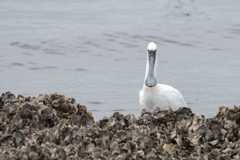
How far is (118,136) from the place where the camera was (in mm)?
4797

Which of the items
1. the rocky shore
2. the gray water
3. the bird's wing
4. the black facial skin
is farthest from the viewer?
the gray water

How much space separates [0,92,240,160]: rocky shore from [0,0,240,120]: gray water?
5467mm

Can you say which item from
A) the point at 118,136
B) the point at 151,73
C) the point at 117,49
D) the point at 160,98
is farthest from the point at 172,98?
the point at 117,49

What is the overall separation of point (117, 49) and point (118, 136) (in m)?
15.5

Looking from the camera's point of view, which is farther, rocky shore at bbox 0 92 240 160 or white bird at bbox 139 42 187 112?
white bird at bbox 139 42 187 112

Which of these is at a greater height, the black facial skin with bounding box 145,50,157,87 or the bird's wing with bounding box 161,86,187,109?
the black facial skin with bounding box 145,50,157,87

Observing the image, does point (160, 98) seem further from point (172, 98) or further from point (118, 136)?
point (118, 136)

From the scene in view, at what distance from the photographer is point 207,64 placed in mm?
16828

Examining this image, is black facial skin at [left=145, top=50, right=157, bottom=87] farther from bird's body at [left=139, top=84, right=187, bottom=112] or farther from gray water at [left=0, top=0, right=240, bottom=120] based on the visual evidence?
gray water at [left=0, top=0, right=240, bottom=120]

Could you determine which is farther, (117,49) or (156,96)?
(117,49)

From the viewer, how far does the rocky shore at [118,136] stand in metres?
4.32

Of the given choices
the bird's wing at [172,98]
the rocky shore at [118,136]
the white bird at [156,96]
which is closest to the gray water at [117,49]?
the white bird at [156,96]

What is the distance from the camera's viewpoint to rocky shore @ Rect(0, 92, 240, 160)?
4320 millimetres

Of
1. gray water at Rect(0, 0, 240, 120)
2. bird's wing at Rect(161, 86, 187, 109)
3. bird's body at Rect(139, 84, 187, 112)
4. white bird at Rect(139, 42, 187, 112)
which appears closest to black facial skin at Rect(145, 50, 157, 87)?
white bird at Rect(139, 42, 187, 112)
